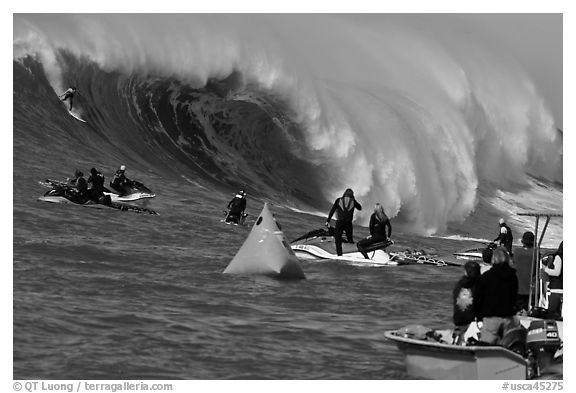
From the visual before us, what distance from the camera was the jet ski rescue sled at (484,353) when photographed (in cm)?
1061

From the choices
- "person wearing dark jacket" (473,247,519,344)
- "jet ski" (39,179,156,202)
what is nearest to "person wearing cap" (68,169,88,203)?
"jet ski" (39,179,156,202)

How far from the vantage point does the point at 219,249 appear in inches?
733

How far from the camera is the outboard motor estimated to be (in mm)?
11461

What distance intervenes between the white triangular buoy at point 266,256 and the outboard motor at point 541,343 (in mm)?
5007

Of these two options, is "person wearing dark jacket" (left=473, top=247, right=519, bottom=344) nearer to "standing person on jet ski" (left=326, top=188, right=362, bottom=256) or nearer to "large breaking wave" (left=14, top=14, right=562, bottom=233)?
"standing person on jet ski" (left=326, top=188, right=362, bottom=256)

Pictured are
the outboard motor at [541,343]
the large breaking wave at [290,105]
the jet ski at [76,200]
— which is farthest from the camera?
the large breaking wave at [290,105]

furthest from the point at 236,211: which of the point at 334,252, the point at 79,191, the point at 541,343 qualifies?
the point at 541,343

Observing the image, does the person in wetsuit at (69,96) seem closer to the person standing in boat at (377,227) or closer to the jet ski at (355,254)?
the jet ski at (355,254)

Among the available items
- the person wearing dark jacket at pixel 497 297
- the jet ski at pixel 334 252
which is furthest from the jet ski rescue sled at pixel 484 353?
the jet ski at pixel 334 252

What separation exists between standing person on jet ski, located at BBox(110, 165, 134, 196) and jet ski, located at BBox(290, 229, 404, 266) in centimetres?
447

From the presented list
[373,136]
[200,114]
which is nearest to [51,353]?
[200,114]

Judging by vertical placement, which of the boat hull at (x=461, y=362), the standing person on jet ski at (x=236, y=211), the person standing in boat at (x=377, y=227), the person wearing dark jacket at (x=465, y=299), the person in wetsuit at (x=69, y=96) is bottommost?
the boat hull at (x=461, y=362)

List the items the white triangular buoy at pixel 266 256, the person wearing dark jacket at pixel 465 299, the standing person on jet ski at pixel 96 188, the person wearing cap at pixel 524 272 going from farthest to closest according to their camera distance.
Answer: the standing person on jet ski at pixel 96 188 → the white triangular buoy at pixel 266 256 → the person wearing cap at pixel 524 272 → the person wearing dark jacket at pixel 465 299

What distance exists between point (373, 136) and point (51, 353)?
25.1m
